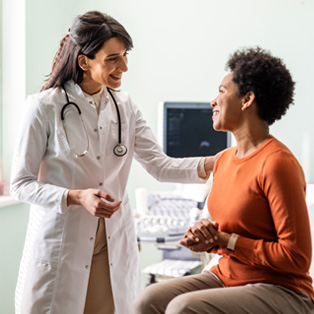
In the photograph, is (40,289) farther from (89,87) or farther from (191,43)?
(191,43)

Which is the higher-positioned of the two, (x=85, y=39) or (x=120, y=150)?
(x=85, y=39)

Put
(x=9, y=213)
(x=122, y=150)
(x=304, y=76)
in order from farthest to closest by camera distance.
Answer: (x=304, y=76), (x=9, y=213), (x=122, y=150)

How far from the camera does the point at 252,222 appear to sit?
4.07ft

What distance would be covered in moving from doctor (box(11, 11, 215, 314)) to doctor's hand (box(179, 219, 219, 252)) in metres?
0.44

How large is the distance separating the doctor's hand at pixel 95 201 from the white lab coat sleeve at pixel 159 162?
0.35 metres

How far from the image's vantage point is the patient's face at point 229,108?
134cm

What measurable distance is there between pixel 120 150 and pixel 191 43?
181cm

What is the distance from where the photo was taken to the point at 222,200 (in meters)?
1.32

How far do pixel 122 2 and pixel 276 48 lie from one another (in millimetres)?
1104

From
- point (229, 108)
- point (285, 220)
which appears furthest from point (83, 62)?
point (285, 220)

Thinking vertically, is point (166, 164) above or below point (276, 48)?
below

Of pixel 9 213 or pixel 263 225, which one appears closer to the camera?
pixel 263 225

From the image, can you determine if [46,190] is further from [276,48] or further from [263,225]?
[276,48]

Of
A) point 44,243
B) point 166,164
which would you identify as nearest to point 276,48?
point 166,164
